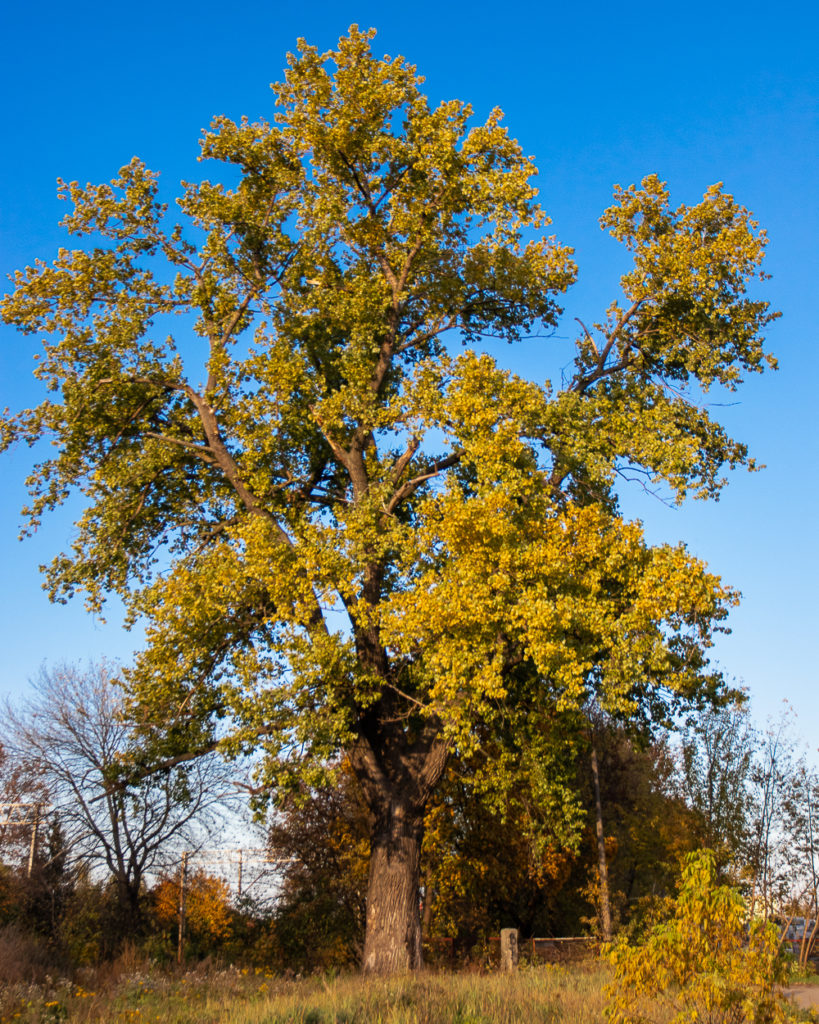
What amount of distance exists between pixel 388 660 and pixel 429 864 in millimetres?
12499

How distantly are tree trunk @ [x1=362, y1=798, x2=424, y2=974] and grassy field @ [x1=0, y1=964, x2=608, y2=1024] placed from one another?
1.57 m

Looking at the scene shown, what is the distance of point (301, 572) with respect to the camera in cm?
1461

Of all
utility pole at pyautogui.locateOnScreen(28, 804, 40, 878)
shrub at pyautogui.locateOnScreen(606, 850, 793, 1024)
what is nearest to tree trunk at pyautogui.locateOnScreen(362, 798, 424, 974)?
shrub at pyautogui.locateOnScreen(606, 850, 793, 1024)

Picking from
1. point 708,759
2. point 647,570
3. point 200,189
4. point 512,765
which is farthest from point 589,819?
point 200,189

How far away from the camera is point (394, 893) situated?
1430 cm

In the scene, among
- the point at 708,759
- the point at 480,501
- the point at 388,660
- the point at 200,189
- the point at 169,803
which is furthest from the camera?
the point at 708,759

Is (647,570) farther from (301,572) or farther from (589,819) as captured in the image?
(589,819)

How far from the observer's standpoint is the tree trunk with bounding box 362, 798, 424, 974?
14000 mm

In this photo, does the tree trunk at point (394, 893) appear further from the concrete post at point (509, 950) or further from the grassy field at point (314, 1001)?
the concrete post at point (509, 950)

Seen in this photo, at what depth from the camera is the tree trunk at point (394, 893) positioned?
14000mm

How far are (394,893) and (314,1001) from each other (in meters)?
5.36

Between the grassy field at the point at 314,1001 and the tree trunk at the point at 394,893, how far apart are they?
1569 millimetres

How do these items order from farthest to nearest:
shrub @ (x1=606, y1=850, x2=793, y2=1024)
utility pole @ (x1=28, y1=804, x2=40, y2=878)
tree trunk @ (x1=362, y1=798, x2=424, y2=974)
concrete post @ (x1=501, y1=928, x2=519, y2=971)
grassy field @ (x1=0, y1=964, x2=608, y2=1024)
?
utility pole @ (x1=28, y1=804, x2=40, y2=878), concrete post @ (x1=501, y1=928, x2=519, y2=971), tree trunk @ (x1=362, y1=798, x2=424, y2=974), grassy field @ (x1=0, y1=964, x2=608, y2=1024), shrub @ (x1=606, y1=850, x2=793, y2=1024)

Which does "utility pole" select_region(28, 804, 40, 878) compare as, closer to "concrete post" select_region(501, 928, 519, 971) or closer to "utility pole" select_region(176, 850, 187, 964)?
"utility pole" select_region(176, 850, 187, 964)
